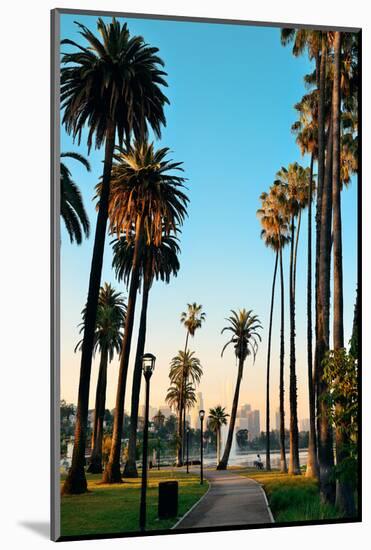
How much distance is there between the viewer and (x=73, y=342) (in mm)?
10867

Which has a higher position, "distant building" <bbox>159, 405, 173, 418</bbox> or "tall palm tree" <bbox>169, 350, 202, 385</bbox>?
"tall palm tree" <bbox>169, 350, 202, 385</bbox>

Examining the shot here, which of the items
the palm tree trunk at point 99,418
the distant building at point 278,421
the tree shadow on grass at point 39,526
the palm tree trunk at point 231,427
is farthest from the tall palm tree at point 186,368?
the tree shadow on grass at point 39,526

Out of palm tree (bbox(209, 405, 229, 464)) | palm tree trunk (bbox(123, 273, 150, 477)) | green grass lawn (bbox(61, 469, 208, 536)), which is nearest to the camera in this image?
green grass lawn (bbox(61, 469, 208, 536))

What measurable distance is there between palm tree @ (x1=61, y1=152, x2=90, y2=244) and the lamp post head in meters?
1.30

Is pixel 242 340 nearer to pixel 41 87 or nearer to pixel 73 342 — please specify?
pixel 73 342

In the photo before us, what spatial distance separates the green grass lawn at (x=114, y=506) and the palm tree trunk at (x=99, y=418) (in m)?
0.12

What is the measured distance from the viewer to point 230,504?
11719 mm

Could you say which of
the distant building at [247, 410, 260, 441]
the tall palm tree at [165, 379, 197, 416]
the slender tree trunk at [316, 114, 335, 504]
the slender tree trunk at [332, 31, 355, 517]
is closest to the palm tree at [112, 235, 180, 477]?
the tall palm tree at [165, 379, 197, 416]

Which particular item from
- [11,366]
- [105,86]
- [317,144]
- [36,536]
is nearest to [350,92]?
[317,144]

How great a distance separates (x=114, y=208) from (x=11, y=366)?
187 cm

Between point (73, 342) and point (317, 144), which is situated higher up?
point (317, 144)

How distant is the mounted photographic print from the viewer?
1093cm

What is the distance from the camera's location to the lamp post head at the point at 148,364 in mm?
11102

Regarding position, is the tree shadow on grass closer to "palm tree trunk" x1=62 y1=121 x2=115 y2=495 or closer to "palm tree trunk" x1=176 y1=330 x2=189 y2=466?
"palm tree trunk" x1=62 y1=121 x2=115 y2=495
